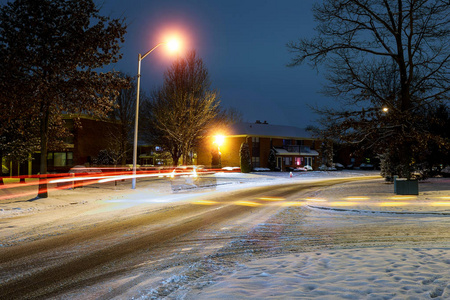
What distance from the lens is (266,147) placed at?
200ft

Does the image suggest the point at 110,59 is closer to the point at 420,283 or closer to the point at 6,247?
the point at 6,247

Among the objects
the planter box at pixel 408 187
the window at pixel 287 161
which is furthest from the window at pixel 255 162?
the planter box at pixel 408 187

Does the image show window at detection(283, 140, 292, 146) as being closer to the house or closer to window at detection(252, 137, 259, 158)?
the house

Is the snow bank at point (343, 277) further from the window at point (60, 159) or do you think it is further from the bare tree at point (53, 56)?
the window at point (60, 159)

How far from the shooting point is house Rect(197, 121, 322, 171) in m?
59.2

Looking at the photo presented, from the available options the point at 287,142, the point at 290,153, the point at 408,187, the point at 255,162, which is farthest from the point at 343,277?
the point at 287,142

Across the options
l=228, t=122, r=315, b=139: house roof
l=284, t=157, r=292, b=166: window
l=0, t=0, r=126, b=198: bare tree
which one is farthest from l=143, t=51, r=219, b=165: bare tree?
l=284, t=157, r=292, b=166: window

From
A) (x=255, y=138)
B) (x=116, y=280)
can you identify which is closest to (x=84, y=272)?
(x=116, y=280)

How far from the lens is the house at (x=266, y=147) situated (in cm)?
5922

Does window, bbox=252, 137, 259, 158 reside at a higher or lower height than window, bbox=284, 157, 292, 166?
higher

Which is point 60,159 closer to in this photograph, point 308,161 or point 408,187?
point 408,187

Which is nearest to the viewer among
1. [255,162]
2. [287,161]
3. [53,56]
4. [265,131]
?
[53,56]

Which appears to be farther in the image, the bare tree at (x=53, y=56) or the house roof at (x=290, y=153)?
the house roof at (x=290, y=153)

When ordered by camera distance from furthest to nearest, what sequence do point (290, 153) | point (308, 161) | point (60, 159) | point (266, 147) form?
1. point (308, 161)
2. point (290, 153)
3. point (266, 147)
4. point (60, 159)
